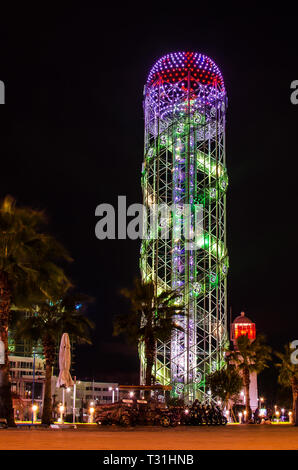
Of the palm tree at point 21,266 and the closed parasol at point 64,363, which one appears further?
the closed parasol at point 64,363

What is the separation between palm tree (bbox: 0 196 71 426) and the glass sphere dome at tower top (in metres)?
33.9

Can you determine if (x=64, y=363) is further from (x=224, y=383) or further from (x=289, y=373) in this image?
(x=224, y=383)

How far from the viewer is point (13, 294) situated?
21.9m

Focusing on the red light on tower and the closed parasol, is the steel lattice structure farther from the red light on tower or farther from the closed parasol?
the closed parasol

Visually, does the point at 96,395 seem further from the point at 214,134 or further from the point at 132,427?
the point at 132,427

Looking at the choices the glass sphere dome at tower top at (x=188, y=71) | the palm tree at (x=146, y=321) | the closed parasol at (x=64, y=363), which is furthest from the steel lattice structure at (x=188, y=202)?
the closed parasol at (x=64, y=363)

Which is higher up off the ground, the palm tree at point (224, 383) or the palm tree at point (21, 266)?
the palm tree at point (21, 266)

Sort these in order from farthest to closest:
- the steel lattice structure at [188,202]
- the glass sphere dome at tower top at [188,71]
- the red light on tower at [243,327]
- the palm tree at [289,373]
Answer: the red light on tower at [243,327] < the glass sphere dome at tower top at [188,71] < the steel lattice structure at [188,202] < the palm tree at [289,373]

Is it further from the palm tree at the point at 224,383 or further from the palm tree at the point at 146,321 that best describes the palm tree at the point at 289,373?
the palm tree at the point at 146,321

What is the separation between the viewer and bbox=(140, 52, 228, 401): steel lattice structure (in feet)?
159

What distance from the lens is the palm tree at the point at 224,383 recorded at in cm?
4616

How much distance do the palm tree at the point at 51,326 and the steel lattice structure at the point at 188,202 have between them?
2246 centimetres

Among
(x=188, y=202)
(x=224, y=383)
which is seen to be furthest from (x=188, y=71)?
(x=224, y=383)
